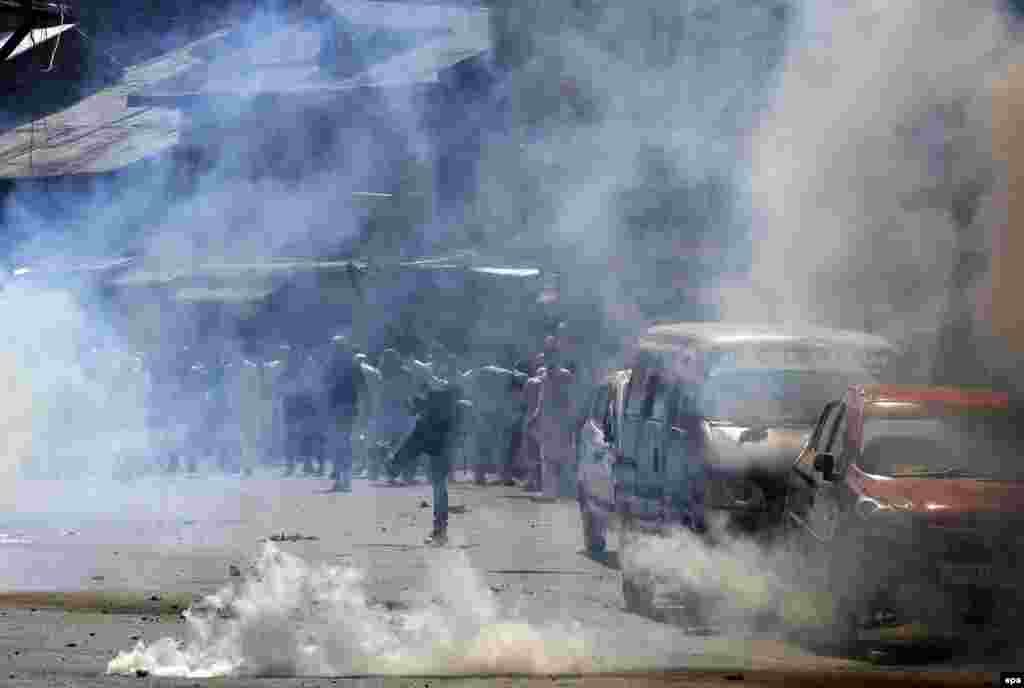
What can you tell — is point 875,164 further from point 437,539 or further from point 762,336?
point 762,336

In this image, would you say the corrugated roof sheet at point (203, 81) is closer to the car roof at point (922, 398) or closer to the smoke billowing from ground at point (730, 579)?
the smoke billowing from ground at point (730, 579)

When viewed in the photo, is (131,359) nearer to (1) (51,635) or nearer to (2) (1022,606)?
(1) (51,635)

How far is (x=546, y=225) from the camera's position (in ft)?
80.9

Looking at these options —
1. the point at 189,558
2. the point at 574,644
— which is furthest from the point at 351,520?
the point at 574,644

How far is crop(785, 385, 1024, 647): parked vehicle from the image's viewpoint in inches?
470

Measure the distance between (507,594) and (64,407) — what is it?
1647 centimetres

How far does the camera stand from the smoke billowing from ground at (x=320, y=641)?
11367 millimetres

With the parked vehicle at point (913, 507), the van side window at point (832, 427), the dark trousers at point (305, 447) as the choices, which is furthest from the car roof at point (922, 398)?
the dark trousers at point (305, 447)

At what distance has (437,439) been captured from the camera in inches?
781

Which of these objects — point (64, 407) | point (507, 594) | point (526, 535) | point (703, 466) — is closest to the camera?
point (703, 466)

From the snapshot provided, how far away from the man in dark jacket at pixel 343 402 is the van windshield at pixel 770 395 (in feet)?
39.8

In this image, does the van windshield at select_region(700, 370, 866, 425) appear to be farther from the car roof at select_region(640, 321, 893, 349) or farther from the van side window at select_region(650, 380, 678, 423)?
the van side window at select_region(650, 380, 678, 423)

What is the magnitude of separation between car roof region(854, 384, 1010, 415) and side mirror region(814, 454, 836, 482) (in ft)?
1.84

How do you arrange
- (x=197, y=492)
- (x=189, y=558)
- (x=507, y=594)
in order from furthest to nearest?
(x=197, y=492) → (x=189, y=558) → (x=507, y=594)
